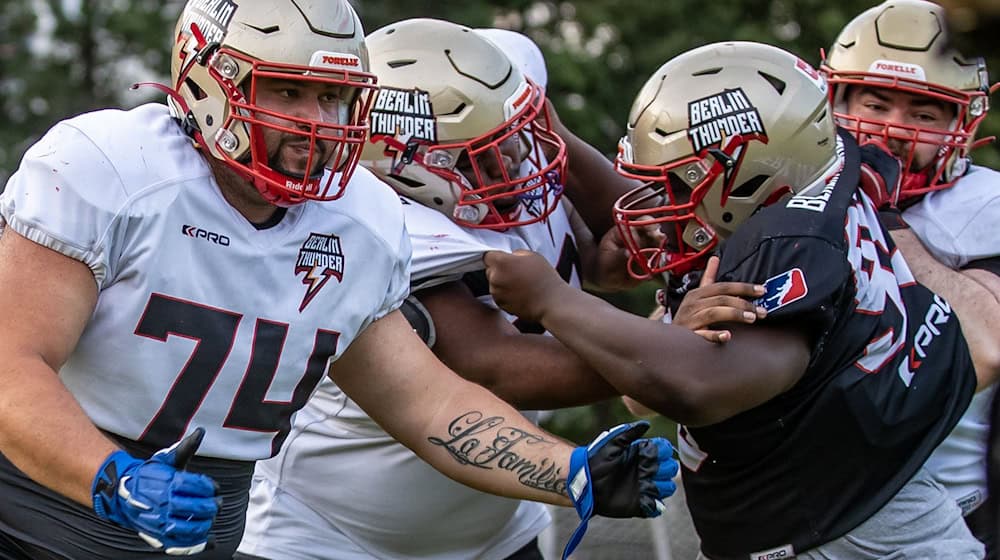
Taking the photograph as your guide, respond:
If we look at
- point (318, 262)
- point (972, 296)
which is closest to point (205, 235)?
point (318, 262)

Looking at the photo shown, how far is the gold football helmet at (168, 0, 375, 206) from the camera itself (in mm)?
3148

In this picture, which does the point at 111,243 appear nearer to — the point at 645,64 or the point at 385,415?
the point at 385,415

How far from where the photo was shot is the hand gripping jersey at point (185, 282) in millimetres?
2926

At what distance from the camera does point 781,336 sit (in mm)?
3262

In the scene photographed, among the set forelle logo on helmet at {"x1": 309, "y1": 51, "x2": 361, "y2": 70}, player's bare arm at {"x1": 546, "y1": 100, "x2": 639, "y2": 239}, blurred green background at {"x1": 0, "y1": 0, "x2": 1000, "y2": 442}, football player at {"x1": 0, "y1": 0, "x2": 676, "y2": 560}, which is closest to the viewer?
football player at {"x1": 0, "y1": 0, "x2": 676, "y2": 560}

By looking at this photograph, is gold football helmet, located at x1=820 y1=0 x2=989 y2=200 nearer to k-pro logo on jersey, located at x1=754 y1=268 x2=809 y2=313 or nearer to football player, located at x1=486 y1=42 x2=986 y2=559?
football player, located at x1=486 y1=42 x2=986 y2=559

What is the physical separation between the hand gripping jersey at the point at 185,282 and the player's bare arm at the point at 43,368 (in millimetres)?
50

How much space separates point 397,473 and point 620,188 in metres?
1.22

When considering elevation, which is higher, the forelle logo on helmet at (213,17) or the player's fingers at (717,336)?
the forelle logo on helmet at (213,17)

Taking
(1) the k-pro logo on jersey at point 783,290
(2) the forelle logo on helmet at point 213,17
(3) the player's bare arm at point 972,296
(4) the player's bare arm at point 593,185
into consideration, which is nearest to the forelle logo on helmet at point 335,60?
(2) the forelle logo on helmet at point 213,17

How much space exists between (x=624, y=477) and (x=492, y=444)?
399mm

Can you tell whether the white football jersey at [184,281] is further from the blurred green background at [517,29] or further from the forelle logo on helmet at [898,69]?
the blurred green background at [517,29]

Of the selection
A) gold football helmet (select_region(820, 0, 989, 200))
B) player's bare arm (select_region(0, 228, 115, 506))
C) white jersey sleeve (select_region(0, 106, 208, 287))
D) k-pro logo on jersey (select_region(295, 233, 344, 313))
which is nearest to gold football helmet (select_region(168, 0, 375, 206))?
k-pro logo on jersey (select_region(295, 233, 344, 313))

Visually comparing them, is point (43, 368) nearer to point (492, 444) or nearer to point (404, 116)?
point (492, 444)
